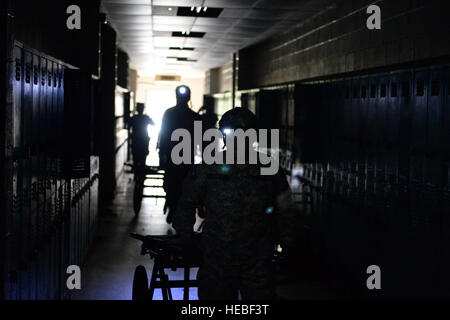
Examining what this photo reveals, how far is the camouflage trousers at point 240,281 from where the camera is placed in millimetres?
3094

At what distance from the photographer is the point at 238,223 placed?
10.3 ft

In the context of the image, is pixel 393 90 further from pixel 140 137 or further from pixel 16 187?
pixel 140 137

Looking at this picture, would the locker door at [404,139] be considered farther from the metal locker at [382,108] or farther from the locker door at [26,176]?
the locker door at [26,176]

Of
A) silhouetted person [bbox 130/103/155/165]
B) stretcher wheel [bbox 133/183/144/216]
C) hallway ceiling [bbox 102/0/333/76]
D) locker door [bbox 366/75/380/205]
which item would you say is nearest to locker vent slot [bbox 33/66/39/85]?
locker door [bbox 366/75/380/205]

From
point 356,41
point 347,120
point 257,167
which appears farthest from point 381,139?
point 257,167

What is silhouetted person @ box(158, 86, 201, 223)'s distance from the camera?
21.1 feet

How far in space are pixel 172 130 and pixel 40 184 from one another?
2.70 m

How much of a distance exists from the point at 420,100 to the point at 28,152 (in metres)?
2.41

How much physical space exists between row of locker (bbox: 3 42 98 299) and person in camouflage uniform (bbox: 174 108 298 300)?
788 mm

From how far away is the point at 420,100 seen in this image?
4.30 m

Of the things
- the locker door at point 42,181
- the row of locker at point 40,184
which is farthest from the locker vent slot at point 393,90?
the locker door at point 42,181

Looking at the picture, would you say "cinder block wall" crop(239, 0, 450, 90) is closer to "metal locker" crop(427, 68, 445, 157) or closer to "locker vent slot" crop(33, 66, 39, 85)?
"metal locker" crop(427, 68, 445, 157)

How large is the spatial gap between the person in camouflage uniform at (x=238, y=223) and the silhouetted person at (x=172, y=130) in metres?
3.18
